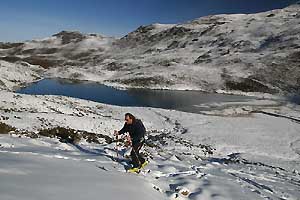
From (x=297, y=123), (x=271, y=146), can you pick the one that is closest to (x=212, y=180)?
(x=271, y=146)

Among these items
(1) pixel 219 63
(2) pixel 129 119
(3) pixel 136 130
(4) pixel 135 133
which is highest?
(1) pixel 219 63

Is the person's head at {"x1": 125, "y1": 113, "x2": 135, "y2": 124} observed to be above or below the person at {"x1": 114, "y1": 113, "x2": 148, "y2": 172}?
above

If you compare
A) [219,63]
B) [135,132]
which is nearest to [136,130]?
[135,132]

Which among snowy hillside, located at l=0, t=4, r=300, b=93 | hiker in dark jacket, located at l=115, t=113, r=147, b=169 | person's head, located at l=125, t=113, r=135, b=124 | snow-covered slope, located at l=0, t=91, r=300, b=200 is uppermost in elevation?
A: snowy hillside, located at l=0, t=4, r=300, b=93

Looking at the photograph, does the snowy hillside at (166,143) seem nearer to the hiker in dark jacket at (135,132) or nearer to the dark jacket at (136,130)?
the hiker in dark jacket at (135,132)

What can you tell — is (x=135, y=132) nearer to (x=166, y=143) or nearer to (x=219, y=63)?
(x=166, y=143)

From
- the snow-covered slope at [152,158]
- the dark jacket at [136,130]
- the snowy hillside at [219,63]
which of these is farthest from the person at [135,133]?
the snowy hillside at [219,63]

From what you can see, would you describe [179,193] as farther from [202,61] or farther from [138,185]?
[202,61]

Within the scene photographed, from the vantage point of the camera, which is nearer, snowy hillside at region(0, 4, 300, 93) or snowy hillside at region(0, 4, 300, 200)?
snowy hillside at region(0, 4, 300, 200)

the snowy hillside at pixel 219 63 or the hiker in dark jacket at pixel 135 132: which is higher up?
the snowy hillside at pixel 219 63

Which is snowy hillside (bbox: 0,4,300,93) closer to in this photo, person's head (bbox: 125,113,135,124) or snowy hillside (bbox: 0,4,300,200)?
snowy hillside (bbox: 0,4,300,200)

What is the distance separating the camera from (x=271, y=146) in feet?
104

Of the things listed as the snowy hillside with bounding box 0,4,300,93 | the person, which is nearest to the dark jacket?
the person

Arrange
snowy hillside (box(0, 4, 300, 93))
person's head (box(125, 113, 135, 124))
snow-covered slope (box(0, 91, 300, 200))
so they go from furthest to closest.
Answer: snowy hillside (box(0, 4, 300, 93)) < person's head (box(125, 113, 135, 124)) < snow-covered slope (box(0, 91, 300, 200))
